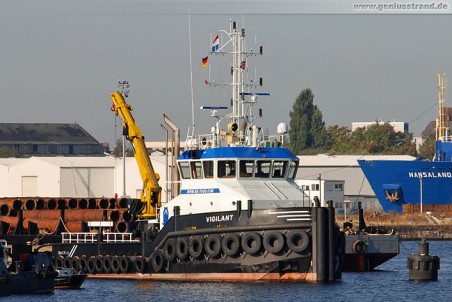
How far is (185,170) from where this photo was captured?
44.1m

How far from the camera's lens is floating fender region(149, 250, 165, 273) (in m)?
42.4

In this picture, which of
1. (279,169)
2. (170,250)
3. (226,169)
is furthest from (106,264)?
(279,169)

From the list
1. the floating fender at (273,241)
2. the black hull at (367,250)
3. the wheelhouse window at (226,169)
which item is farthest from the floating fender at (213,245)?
the black hull at (367,250)

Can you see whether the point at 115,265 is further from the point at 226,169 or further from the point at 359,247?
the point at 359,247

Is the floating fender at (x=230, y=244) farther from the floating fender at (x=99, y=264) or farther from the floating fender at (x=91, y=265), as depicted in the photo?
the floating fender at (x=91, y=265)

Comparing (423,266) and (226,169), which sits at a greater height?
(226,169)

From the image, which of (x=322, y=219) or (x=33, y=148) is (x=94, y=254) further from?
(x=33, y=148)

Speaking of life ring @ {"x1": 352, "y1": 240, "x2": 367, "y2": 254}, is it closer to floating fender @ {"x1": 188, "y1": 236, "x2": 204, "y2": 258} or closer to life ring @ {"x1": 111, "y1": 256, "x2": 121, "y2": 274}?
floating fender @ {"x1": 188, "y1": 236, "x2": 204, "y2": 258}

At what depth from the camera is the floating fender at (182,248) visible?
41.4 m

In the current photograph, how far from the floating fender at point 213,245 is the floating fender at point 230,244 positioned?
0.18 metres

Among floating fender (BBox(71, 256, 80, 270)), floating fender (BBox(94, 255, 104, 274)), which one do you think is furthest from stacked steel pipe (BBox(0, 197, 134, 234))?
floating fender (BBox(94, 255, 104, 274))

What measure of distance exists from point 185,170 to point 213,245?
14.1 feet

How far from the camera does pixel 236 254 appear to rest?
4031cm

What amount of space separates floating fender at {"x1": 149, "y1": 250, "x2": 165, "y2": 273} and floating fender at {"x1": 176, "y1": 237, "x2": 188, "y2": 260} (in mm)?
887
